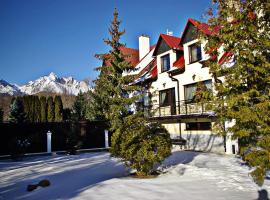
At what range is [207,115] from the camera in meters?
17.5

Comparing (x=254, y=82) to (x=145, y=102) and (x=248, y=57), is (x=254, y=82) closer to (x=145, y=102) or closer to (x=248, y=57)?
(x=248, y=57)

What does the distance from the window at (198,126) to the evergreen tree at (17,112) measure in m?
21.5

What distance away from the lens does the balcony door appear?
22.3 metres

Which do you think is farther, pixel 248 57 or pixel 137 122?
pixel 137 122

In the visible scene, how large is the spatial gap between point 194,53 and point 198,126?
550 centimetres

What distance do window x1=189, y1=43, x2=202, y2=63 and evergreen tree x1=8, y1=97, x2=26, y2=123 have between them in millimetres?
22305

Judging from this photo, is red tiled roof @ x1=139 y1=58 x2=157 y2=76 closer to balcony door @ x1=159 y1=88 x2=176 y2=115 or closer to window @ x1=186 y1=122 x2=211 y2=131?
balcony door @ x1=159 y1=88 x2=176 y2=115

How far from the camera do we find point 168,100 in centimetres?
2311

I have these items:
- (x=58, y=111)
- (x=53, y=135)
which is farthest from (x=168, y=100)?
(x=58, y=111)

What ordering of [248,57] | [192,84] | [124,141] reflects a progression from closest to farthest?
[248,57], [124,141], [192,84]

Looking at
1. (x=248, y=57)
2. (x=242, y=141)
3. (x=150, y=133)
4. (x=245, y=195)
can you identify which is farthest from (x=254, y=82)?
(x=150, y=133)

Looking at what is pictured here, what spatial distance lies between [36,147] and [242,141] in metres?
20.0

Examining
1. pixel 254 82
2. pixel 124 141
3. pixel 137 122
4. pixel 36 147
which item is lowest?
pixel 36 147

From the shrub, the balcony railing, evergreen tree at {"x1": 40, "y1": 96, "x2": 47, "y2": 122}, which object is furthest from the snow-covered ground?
evergreen tree at {"x1": 40, "y1": 96, "x2": 47, "y2": 122}
